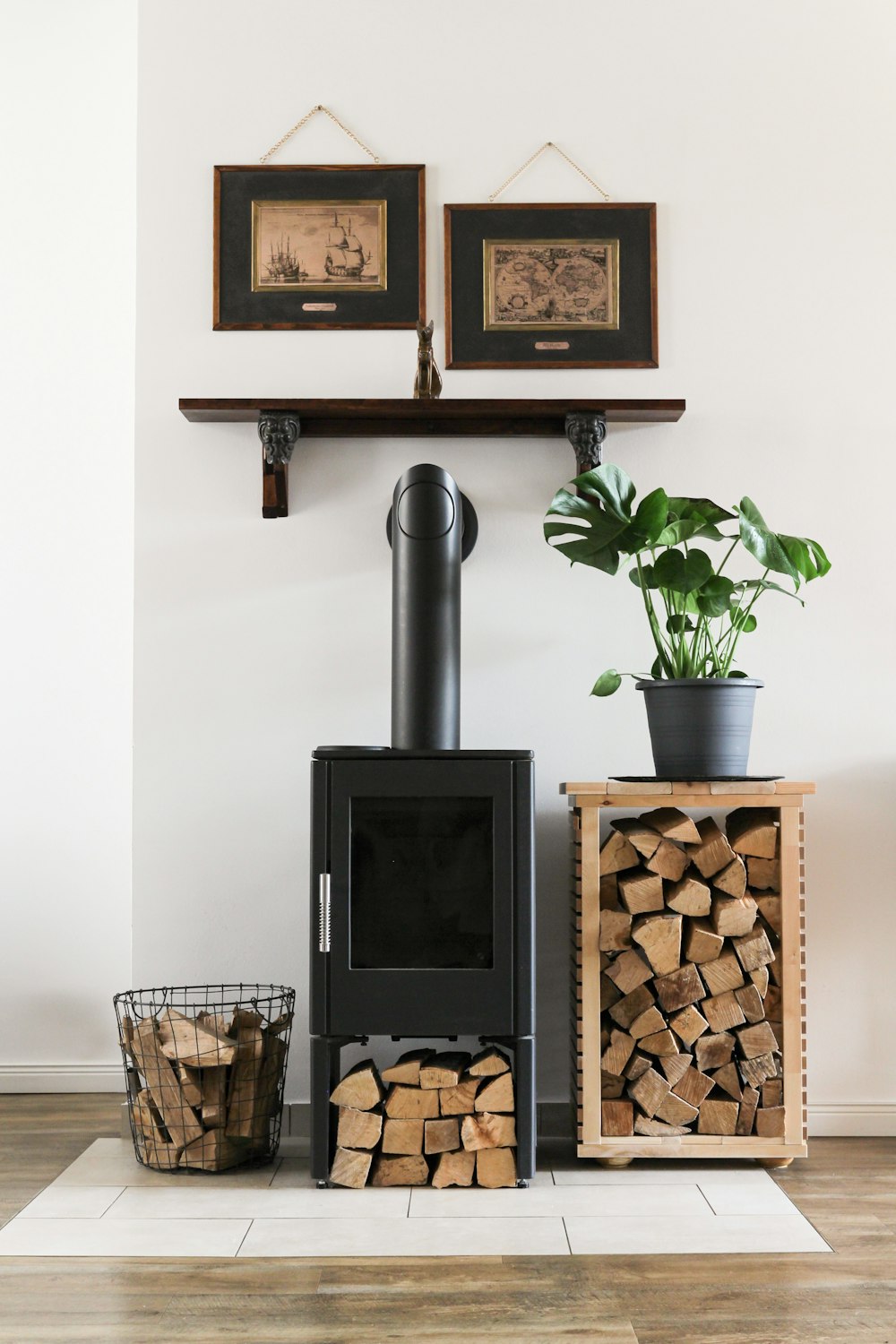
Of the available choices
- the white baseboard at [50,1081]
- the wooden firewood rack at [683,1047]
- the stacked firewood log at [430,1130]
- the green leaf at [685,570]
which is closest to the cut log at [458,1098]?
the stacked firewood log at [430,1130]

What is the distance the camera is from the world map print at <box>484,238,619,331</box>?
9.08 ft

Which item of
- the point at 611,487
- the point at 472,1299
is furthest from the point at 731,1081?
the point at 611,487

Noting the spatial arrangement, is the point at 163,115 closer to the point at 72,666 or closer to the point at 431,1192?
the point at 72,666

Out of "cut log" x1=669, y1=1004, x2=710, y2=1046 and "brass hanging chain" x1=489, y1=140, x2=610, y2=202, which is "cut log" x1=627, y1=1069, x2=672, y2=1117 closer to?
"cut log" x1=669, y1=1004, x2=710, y2=1046

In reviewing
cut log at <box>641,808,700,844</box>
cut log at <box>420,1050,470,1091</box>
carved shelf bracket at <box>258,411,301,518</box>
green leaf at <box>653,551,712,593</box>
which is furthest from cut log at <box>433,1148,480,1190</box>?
carved shelf bracket at <box>258,411,301,518</box>

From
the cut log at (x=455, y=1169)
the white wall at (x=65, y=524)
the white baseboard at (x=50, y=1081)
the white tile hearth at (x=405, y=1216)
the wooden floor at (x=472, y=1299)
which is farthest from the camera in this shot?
the white wall at (x=65, y=524)

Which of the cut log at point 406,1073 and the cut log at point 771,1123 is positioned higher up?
the cut log at point 406,1073

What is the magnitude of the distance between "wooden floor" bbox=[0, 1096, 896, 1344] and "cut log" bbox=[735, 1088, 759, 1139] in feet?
1.08

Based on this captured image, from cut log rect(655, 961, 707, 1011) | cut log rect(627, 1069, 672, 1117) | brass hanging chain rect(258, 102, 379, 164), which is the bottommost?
cut log rect(627, 1069, 672, 1117)

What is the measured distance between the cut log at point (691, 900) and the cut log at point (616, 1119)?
0.41 metres

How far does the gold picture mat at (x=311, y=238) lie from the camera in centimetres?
276

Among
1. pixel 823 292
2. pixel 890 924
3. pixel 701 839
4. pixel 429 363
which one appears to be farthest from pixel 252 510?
pixel 890 924

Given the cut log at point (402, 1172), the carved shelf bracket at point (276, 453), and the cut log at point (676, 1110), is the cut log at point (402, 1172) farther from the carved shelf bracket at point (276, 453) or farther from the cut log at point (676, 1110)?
the carved shelf bracket at point (276, 453)

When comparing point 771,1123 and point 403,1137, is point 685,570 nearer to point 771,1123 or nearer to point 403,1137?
point 771,1123
